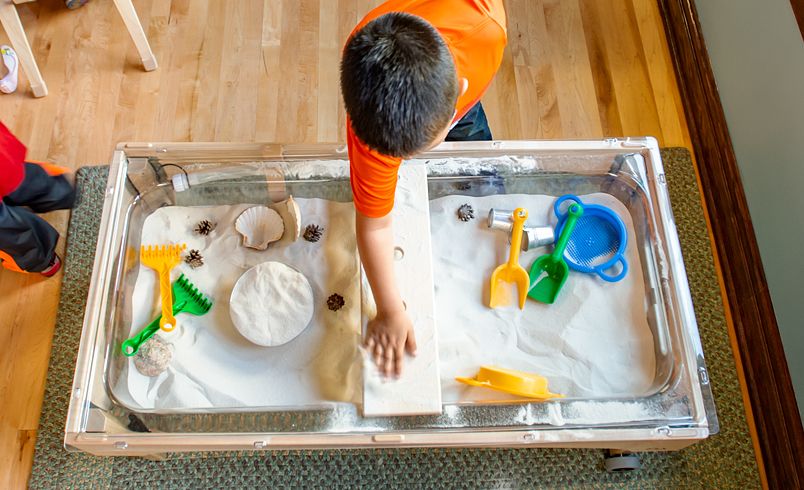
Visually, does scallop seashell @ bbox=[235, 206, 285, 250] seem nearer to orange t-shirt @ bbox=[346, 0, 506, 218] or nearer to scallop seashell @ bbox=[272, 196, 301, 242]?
scallop seashell @ bbox=[272, 196, 301, 242]

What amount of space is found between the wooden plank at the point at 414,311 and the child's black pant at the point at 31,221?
0.70 m

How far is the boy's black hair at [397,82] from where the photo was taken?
0.64 meters

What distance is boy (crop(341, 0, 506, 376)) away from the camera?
65 centimetres

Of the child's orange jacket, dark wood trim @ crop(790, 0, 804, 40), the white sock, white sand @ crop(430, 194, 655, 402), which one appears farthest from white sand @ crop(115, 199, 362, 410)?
dark wood trim @ crop(790, 0, 804, 40)

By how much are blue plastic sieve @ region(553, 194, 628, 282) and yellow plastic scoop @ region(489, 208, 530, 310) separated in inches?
3.0

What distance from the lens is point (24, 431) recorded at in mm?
1166

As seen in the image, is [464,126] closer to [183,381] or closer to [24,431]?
[183,381]

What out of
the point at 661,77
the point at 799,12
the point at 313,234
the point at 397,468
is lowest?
the point at 397,468

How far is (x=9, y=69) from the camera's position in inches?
56.6

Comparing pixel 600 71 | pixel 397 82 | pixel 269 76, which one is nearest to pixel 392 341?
pixel 397 82

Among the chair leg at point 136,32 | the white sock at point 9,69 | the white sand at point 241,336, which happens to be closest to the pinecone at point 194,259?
the white sand at point 241,336

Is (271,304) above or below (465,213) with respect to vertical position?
below

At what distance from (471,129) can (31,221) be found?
84 cm

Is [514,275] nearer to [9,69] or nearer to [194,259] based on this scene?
[194,259]
